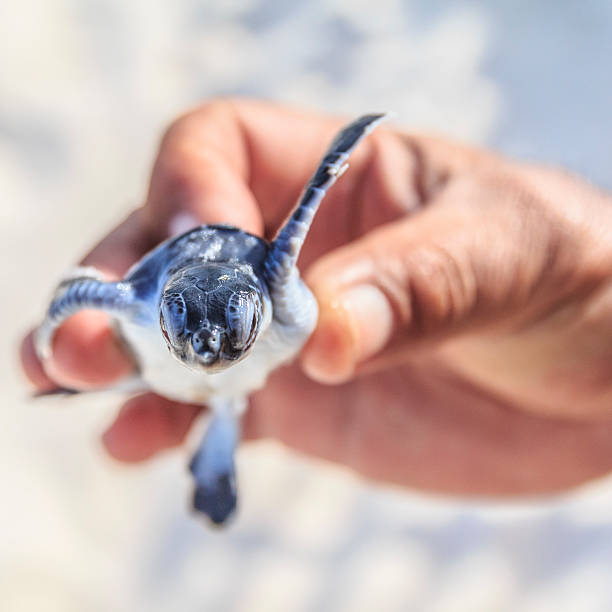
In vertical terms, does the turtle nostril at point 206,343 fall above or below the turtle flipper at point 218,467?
above

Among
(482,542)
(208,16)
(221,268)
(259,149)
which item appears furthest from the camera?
(208,16)

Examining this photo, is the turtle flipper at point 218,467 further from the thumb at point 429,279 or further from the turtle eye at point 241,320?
the turtle eye at point 241,320

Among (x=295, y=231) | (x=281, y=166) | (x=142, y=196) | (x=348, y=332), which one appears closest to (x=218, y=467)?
(x=348, y=332)

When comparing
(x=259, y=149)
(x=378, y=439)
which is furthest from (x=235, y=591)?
(x=259, y=149)

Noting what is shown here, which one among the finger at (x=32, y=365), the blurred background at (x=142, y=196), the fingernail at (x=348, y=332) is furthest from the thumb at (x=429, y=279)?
the blurred background at (x=142, y=196)

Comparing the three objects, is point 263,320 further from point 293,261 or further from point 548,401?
point 548,401

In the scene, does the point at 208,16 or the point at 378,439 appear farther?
the point at 208,16

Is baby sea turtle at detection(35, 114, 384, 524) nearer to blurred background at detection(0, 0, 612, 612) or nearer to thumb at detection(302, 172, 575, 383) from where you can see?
thumb at detection(302, 172, 575, 383)
